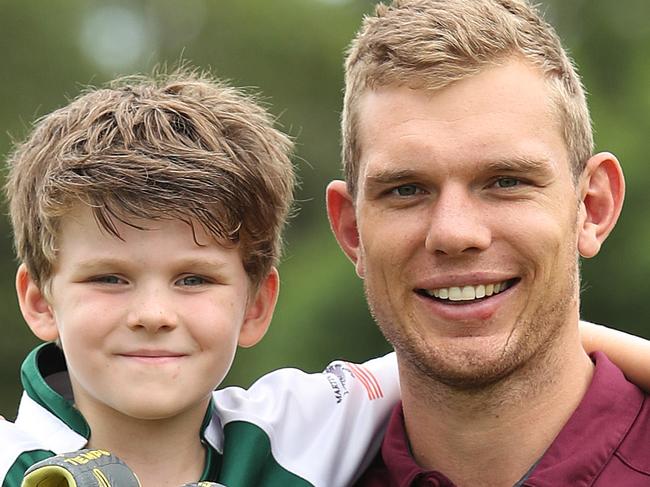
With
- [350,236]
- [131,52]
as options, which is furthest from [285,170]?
[131,52]

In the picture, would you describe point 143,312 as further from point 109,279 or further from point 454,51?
point 454,51

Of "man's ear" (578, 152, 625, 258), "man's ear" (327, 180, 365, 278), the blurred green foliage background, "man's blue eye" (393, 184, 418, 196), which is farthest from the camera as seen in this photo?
the blurred green foliage background

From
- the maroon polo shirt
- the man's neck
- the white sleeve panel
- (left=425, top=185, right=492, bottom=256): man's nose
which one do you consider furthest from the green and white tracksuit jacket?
(left=425, top=185, right=492, bottom=256): man's nose

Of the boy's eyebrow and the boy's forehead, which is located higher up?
the boy's forehead

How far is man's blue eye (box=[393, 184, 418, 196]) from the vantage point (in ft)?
9.96

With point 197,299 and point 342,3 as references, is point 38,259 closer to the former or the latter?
point 197,299

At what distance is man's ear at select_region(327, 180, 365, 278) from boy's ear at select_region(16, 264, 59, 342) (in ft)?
→ 2.40

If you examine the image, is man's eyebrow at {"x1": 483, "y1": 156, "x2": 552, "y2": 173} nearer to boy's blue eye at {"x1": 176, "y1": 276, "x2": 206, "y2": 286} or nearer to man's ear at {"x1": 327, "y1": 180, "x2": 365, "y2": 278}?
man's ear at {"x1": 327, "y1": 180, "x2": 365, "y2": 278}

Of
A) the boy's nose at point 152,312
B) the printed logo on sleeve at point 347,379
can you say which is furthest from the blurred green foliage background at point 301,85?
the boy's nose at point 152,312

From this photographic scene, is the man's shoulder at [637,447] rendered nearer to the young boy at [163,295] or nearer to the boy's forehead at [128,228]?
the young boy at [163,295]

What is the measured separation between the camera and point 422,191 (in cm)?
303

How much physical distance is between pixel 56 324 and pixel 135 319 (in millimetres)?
295

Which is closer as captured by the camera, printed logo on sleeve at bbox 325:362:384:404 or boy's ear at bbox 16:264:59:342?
boy's ear at bbox 16:264:59:342

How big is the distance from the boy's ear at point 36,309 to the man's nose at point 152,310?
293 mm
